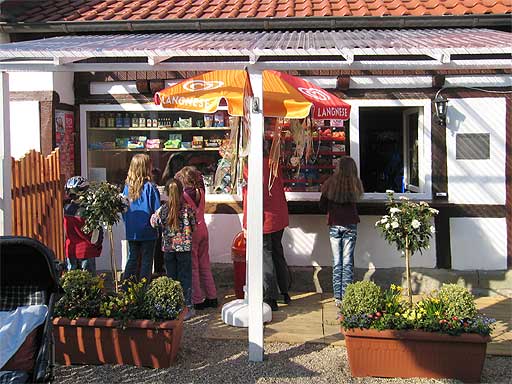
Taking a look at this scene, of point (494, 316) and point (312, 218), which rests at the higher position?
point (312, 218)

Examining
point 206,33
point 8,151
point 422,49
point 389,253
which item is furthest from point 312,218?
point 8,151

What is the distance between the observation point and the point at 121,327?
4.93m

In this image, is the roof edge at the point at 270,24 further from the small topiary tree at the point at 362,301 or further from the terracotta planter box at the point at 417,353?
the terracotta planter box at the point at 417,353

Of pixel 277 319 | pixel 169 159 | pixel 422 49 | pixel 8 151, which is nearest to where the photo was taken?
pixel 422 49

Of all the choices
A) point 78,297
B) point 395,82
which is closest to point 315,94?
point 395,82

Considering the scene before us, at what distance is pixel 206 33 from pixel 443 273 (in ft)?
14.2

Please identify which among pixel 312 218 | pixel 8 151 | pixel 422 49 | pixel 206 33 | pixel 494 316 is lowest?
pixel 494 316

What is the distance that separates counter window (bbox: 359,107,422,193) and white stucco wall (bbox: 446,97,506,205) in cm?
51

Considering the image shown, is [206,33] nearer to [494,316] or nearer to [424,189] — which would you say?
[424,189]

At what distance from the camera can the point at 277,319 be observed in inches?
254

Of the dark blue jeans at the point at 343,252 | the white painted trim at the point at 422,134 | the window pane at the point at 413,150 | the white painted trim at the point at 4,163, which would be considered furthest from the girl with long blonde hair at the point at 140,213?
the window pane at the point at 413,150

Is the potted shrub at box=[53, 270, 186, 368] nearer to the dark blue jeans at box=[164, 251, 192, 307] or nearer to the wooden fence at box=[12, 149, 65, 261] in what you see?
the dark blue jeans at box=[164, 251, 192, 307]

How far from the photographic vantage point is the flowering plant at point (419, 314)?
15.7ft

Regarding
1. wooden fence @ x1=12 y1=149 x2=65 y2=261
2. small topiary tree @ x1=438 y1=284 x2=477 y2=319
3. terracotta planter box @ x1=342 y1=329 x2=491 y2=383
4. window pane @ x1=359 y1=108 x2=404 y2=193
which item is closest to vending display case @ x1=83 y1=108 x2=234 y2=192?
wooden fence @ x1=12 y1=149 x2=65 y2=261
